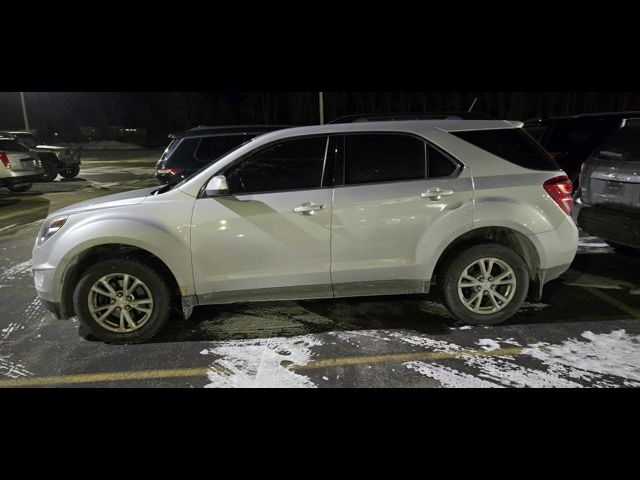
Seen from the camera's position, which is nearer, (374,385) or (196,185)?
(374,385)

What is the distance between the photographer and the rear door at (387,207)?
12.9 ft

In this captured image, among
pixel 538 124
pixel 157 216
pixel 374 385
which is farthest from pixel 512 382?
pixel 538 124

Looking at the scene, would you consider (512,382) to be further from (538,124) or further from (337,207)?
(538,124)

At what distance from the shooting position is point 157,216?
3895mm

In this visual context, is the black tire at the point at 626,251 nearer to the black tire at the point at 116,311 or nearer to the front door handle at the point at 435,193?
the front door handle at the point at 435,193

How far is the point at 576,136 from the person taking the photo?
830cm

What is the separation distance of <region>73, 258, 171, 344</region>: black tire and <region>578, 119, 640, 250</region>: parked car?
4486mm

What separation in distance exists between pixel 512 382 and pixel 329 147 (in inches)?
89.4

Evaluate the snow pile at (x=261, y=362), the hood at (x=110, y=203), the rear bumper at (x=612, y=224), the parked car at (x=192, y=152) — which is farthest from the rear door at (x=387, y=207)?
the parked car at (x=192, y=152)

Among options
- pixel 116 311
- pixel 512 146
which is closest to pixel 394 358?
pixel 512 146

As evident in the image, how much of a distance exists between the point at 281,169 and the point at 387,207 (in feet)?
3.04

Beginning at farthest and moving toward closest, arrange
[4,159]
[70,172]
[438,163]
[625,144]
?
[70,172] < [4,159] < [625,144] < [438,163]

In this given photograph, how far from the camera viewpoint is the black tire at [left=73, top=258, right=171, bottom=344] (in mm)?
3920

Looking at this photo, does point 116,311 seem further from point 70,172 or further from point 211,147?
point 70,172
